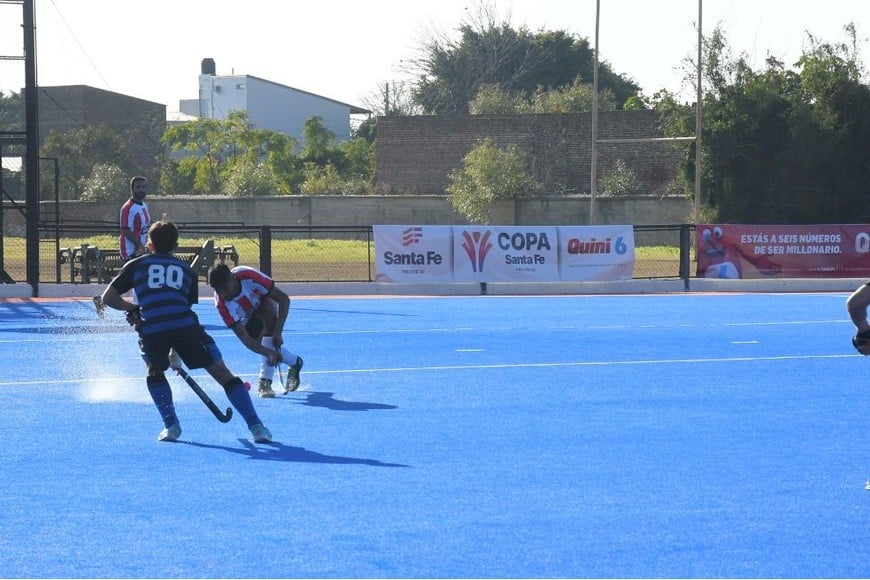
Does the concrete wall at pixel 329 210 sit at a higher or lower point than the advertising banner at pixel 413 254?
higher

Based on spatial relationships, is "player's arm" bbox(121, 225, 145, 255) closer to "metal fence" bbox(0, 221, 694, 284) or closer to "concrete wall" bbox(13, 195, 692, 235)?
"metal fence" bbox(0, 221, 694, 284)

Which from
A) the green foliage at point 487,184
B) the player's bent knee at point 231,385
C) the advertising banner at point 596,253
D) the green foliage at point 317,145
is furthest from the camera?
the green foliage at point 317,145

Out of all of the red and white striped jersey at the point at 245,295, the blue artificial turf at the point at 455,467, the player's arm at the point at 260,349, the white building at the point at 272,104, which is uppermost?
the white building at the point at 272,104

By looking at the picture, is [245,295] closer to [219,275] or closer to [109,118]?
[219,275]

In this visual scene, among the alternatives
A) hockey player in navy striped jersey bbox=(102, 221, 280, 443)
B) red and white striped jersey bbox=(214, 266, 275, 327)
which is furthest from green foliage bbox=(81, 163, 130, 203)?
hockey player in navy striped jersey bbox=(102, 221, 280, 443)

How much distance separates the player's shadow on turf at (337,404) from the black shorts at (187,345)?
7.45 feet

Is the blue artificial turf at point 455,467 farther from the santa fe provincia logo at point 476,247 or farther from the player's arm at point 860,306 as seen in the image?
the santa fe provincia logo at point 476,247

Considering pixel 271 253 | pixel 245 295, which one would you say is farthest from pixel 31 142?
pixel 245 295

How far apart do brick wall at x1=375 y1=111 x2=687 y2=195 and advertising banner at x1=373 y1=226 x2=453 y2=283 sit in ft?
91.9

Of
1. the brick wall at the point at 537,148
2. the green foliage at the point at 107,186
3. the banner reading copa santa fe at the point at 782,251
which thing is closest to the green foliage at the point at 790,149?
the brick wall at the point at 537,148

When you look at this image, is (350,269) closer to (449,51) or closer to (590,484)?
(590,484)

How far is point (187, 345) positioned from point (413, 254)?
18.1 m

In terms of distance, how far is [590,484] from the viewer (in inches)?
313

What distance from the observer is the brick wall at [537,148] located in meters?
55.5
